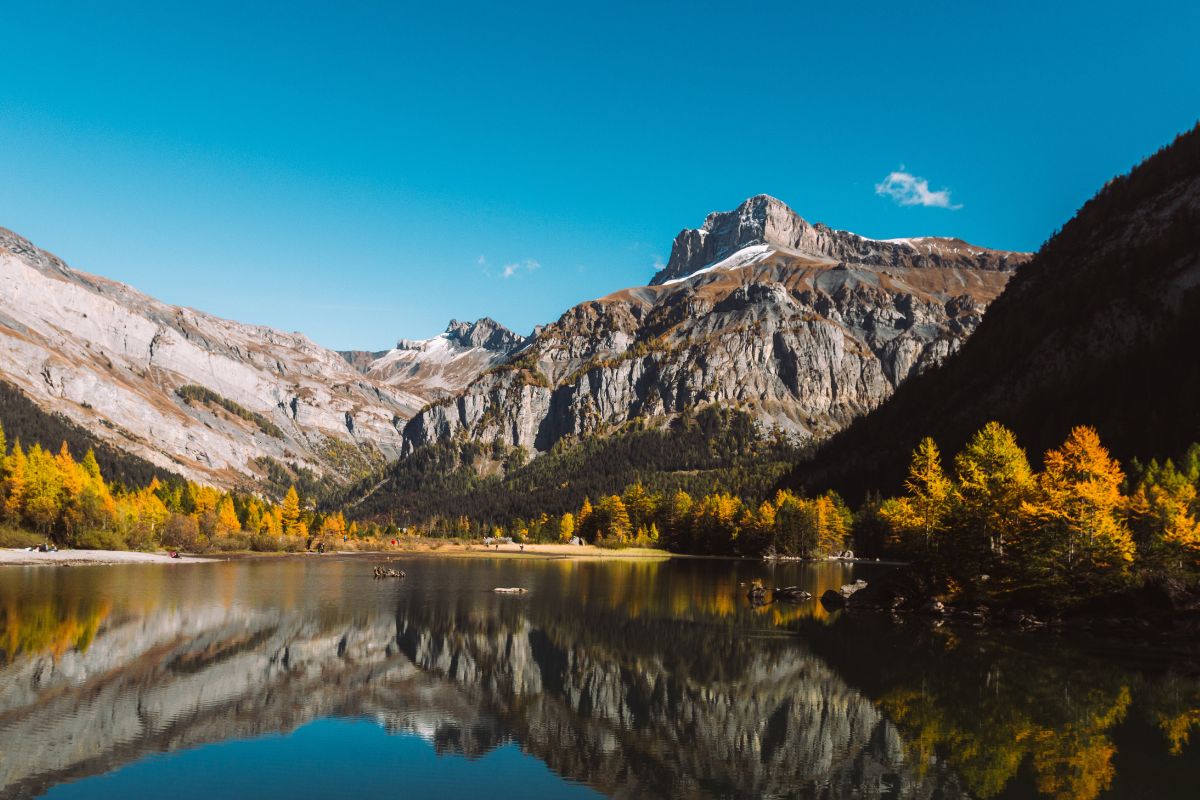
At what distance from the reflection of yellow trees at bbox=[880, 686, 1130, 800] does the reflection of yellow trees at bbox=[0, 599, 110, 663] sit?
4393 cm

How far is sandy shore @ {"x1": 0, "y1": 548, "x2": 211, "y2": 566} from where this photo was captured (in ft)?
332

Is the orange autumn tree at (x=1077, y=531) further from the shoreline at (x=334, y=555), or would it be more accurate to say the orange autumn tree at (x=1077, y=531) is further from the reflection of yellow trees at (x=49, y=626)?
the shoreline at (x=334, y=555)

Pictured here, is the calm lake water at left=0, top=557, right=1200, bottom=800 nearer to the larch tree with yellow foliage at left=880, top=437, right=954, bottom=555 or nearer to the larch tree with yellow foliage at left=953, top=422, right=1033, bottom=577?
the larch tree with yellow foliage at left=953, top=422, right=1033, bottom=577

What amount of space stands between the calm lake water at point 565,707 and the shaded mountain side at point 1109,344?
287ft

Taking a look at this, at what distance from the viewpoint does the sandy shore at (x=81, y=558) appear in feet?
332

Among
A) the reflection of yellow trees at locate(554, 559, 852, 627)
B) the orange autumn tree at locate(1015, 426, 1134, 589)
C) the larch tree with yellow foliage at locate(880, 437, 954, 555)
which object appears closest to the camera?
the orange autumn tree at locate(1015, 426, 1134, 589)

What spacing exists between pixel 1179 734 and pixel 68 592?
82.0m

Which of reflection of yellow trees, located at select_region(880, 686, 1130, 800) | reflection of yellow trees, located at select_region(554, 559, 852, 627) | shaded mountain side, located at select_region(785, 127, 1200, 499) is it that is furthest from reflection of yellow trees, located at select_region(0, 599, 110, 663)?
shaded mountain side, located at select_region(785, 127, 1200, 499)

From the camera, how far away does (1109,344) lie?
505 feet

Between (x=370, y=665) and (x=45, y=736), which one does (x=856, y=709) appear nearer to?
(x=370, y=665)

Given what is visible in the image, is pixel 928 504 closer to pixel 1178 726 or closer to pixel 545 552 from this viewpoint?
pixel 1178 726

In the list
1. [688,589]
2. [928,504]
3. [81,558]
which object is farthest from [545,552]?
[928,504]

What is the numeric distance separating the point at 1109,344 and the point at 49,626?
6824 inches

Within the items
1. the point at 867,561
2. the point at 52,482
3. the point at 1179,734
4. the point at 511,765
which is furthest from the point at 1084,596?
the point at 52,482
